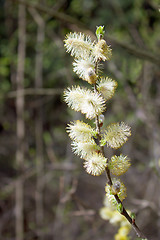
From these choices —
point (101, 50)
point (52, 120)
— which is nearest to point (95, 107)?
point (101, 50)

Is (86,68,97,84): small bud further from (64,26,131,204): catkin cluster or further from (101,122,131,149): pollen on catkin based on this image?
(101,122,131,149): pollen on catkin

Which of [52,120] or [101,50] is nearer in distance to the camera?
[101,50]

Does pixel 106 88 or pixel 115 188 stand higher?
pixel 106 88

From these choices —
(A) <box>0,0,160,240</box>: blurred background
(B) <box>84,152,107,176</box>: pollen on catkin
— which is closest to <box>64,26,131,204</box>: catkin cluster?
(B) <box>84,152,107,176</box>: pollen on catkin

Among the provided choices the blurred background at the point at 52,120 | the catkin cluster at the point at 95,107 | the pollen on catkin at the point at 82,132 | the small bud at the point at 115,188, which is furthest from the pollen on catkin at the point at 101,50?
the blurred background at the point at 52,120

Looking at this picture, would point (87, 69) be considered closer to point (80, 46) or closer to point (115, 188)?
point (80, 46)

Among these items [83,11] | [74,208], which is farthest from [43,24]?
[74,208]
